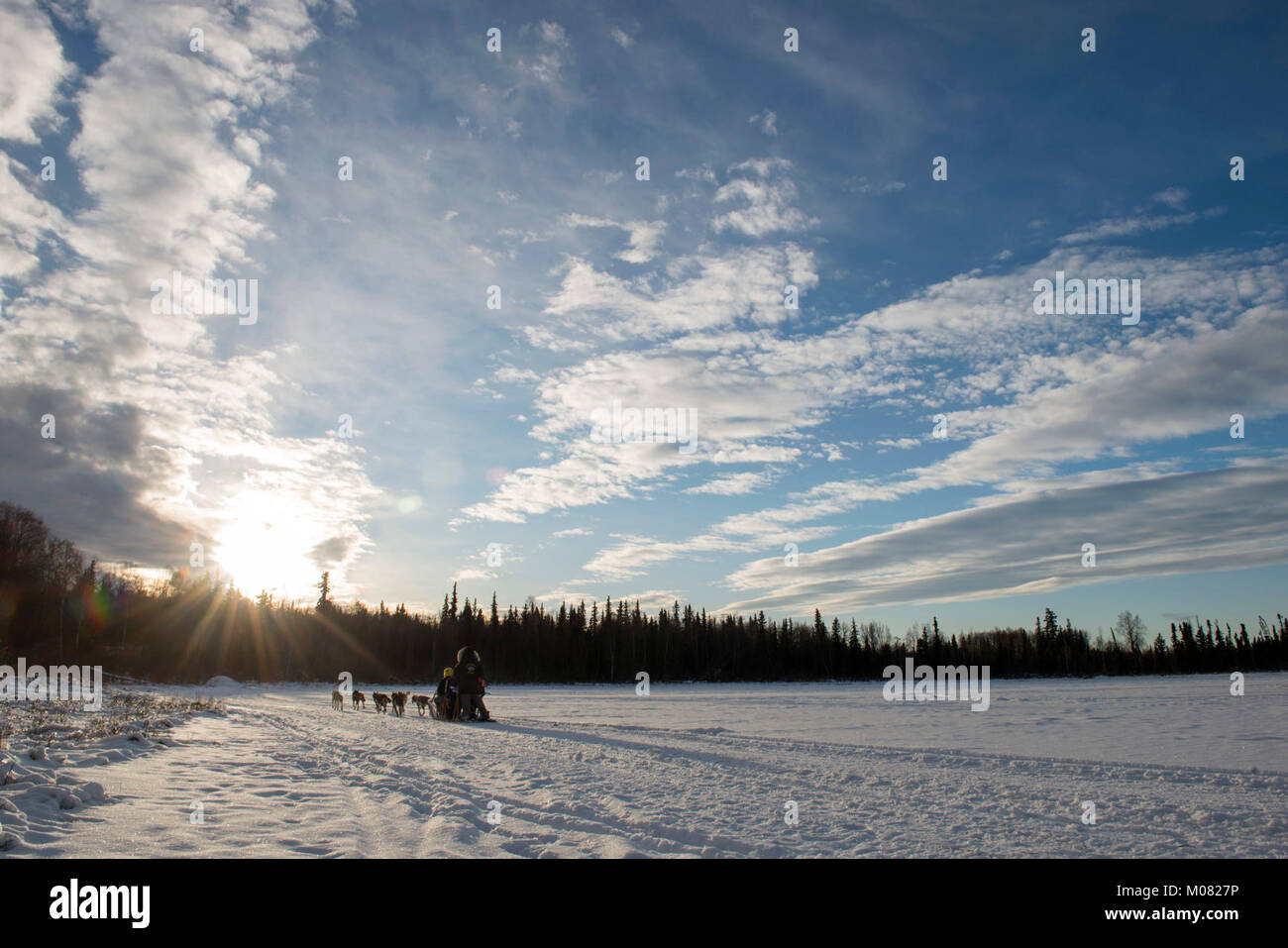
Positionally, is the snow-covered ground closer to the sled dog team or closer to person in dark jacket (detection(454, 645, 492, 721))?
person in dark jacket (detection(454, 645, 492, 721))

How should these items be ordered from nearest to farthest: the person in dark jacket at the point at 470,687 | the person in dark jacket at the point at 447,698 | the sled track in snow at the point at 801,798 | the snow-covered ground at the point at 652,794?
the snow-covered ground at the point at 652,794 < the sled track in snow at the point at 801,798 < the person in dark jacket at the point at 470,687 < the person in dark jacket at the point at 447,698

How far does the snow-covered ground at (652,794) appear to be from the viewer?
674cm

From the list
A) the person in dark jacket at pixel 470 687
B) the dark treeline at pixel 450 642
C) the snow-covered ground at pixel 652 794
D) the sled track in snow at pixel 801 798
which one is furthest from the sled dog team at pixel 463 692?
the dark treeline at pixel 450 642

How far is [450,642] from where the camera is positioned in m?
113

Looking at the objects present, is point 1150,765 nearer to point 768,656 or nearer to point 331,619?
point 768,656

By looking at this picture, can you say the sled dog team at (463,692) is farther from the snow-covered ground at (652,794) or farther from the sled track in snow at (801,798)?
the sled track in snow at (801,798)

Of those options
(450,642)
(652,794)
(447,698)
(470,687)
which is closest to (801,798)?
(652,794)

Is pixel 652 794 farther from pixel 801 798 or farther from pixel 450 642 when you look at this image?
pixel 450 642

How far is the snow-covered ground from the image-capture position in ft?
22.1

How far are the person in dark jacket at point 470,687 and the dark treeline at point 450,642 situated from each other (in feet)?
218

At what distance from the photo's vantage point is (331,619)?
115 meters

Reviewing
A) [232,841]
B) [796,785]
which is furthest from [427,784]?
[796,785]
